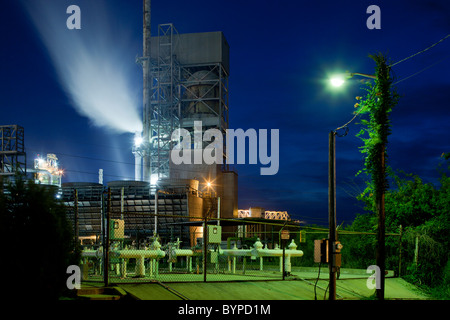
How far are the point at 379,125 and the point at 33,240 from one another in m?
10.2

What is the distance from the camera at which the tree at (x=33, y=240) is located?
26.9ft

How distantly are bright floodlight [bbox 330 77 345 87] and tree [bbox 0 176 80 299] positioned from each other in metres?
7.96

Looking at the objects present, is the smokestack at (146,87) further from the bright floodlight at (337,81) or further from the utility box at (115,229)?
the bright floodlight at (337,81)

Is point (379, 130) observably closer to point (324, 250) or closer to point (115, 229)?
point (324, 250)

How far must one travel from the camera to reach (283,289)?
14695 millimetres

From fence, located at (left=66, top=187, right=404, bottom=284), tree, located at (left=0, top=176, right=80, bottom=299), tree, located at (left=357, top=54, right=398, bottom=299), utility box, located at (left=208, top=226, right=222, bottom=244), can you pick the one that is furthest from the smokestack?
tree, located at (left=0, top=176, right=80, bottom=299)

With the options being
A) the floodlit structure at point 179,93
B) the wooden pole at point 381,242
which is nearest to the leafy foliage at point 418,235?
the wooden pole at point 381,242

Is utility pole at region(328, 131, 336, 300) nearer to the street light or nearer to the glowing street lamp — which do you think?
the street light

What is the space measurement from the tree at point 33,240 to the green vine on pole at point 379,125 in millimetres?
9202

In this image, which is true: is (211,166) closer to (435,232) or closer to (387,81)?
(435,232)

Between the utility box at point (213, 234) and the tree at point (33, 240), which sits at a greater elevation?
the tree at point (33, 240)

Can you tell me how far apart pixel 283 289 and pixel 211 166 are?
1772 inches

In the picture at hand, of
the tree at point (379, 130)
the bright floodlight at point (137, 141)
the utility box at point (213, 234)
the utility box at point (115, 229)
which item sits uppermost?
the bright floodlight at point (137, 141)
